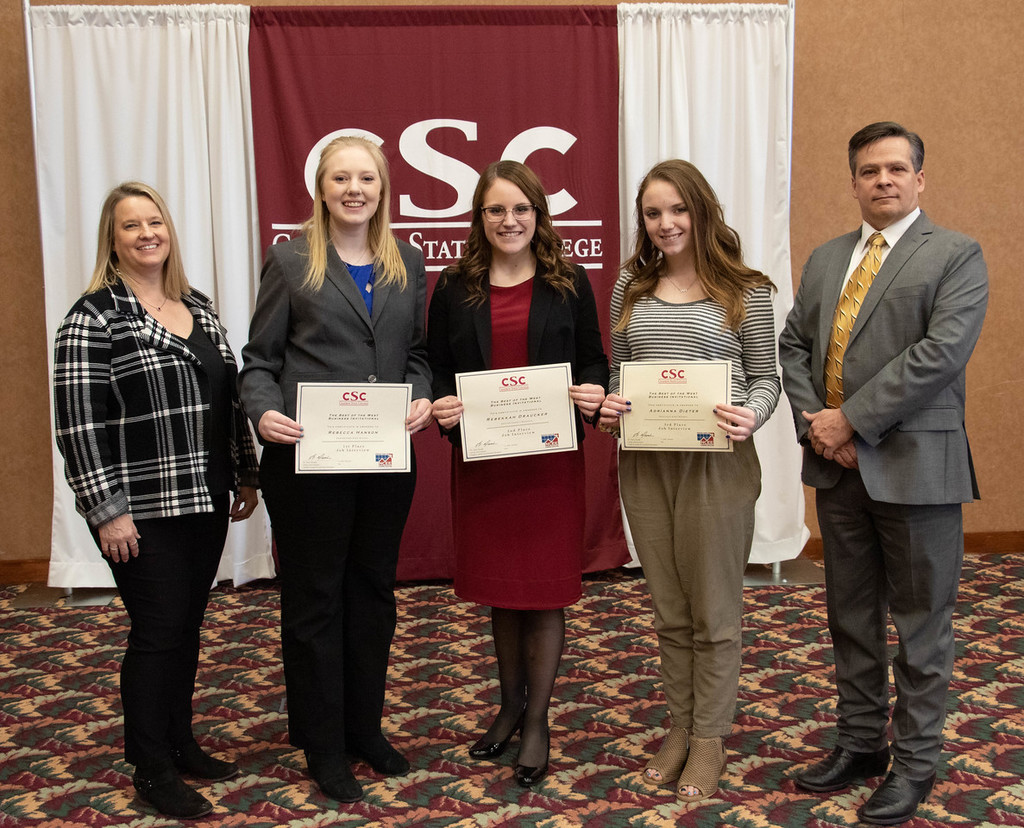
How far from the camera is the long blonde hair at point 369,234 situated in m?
2.58

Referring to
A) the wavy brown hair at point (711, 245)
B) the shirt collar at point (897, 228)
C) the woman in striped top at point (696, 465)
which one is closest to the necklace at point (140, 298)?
the woman in striped top at point (696, 465)

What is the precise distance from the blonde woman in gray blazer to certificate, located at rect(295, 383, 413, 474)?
5 cm

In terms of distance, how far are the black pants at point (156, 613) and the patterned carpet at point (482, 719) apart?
0.88 feet

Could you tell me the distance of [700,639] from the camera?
105 inches

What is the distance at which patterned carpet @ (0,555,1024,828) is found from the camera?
2.63 metres

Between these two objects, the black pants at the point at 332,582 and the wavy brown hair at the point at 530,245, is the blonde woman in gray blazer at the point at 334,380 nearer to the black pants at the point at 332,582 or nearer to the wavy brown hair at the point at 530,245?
the black pants at the point at 332,582

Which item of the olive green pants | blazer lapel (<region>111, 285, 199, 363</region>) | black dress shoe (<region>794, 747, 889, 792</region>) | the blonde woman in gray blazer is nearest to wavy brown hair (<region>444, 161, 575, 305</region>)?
the blonde woman in gray blazer

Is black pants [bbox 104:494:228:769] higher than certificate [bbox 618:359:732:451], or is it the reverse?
certificate [bbox 618:359:732:451]

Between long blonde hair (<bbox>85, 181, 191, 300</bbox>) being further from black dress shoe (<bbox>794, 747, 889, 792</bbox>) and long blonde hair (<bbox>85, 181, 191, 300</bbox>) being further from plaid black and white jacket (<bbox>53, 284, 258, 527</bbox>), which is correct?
black dress shoe (<bbox>794, 747, 889, 792</bbox>)

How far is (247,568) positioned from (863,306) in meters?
3.56

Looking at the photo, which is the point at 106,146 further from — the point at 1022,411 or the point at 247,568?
the point at 1022,411

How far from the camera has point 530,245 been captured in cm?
278

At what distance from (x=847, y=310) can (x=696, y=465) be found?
1.99 feet

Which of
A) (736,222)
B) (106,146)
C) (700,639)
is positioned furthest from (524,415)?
(106,146)
